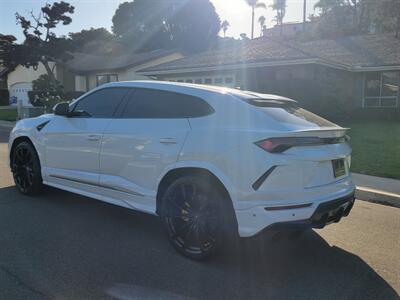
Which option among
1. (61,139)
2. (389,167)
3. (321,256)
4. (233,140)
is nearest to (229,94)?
(233,140)

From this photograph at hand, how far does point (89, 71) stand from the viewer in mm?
37750

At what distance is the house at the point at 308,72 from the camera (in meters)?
19.2

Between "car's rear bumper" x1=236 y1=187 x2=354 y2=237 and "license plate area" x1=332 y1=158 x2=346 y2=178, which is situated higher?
"license plate area" x1=332 y1=158 x2=346 y2=178

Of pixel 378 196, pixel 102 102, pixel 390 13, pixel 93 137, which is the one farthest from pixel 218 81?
pixel 390 13

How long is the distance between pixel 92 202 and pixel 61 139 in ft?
3.59

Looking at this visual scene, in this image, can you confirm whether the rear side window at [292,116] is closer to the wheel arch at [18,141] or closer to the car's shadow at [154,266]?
the car's shadow at [154,266]

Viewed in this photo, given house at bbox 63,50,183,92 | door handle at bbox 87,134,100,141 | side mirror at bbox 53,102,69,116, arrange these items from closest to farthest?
door handle at bbox 87,134,100,141 → side mirror at bbox 53,102,69,116 → house at bbox 63,50,183,92

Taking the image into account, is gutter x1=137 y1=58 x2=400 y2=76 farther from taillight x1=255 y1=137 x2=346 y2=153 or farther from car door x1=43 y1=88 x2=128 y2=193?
taillight x1=255 y1=137 x2=346 y2=153

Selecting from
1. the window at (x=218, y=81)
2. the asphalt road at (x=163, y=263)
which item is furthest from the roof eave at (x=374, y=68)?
→ the asphalt road at (x=163, y=263)

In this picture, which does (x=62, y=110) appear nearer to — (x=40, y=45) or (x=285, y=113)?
(x=285, y=113)

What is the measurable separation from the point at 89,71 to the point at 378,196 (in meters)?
33.6

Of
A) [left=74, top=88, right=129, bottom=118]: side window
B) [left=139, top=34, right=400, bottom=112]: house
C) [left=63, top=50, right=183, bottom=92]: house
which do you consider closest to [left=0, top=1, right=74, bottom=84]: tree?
[left=63, top=50, right=183, bottom=92]: house

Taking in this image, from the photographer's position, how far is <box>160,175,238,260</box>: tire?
164 inches

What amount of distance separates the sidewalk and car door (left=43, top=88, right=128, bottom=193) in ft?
14.4
